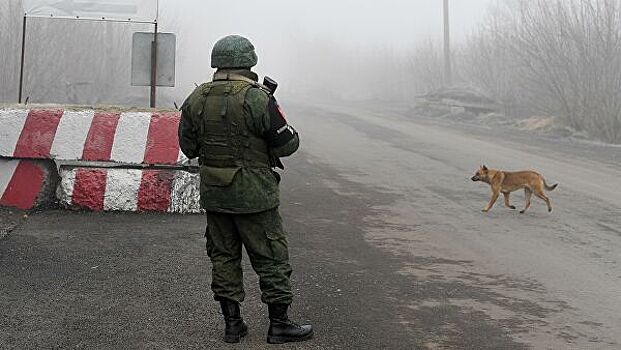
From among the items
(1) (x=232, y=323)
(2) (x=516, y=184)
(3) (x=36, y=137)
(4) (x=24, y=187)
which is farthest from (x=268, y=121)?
(2) (x=516, y=184)

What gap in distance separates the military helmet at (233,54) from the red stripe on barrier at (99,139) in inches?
132

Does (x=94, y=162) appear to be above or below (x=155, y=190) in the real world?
above

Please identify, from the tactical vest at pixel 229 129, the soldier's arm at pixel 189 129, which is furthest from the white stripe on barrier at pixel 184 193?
the tactical vest at pixel 229 129

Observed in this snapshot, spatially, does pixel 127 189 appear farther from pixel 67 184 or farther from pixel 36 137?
pixel 36 137

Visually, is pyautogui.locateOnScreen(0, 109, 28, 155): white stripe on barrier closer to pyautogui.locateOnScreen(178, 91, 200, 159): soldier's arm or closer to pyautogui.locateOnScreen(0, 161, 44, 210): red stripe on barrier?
pyautogui.locateOnScreen(0, 161, 44, 210): red stripe on barrier

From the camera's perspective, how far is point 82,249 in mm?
5961

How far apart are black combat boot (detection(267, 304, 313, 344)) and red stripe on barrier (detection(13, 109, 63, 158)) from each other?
391cm

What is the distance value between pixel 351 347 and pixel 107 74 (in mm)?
22671

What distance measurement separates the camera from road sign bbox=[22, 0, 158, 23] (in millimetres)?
8727

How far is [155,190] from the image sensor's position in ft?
23.7

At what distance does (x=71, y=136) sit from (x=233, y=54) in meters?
3.58

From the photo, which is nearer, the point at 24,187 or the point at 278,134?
the point at 278,134

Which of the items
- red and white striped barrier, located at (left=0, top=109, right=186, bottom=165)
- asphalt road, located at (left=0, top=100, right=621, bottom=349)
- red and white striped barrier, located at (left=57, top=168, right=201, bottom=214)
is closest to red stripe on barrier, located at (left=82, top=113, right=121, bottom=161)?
red and white striped barrier, located at (left=0, top=109, right=186, bottom=165)

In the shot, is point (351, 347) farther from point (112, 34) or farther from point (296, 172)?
point (112, 34)
